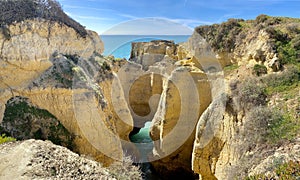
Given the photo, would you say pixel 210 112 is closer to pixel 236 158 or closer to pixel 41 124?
pixel 236 158

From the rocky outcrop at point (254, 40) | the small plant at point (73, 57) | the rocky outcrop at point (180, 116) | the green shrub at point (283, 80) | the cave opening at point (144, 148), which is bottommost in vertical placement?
the cave opening at point (144, 148)

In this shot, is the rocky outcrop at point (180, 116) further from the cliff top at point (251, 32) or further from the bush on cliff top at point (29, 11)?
the bush on cliff top at point (29, 11)

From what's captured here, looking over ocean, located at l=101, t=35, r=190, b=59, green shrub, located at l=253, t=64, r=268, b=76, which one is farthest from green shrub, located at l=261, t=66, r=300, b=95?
ocean, located at l=101, t=35, r=190, b=59

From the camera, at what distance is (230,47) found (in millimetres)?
16719

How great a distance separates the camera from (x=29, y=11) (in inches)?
485

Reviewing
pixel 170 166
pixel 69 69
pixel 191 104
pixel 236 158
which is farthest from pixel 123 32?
pixel 236 158

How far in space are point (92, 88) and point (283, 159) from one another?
961 cm

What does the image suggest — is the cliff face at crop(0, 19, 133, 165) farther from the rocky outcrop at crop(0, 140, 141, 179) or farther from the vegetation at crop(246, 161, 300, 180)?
the vegetation at crop(246, 161, 300, 180)

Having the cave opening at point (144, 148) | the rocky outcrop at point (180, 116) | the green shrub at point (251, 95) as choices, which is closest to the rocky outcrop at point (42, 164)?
the green shrub at point (251, 95)

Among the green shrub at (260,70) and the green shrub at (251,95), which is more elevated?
the green shrub at (260,70)

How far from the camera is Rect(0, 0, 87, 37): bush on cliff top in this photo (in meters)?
11.5

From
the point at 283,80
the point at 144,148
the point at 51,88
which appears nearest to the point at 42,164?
the point at 51,88

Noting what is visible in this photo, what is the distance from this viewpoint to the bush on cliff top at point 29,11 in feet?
37.8

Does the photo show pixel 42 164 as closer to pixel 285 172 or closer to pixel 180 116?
pixel 285 172
